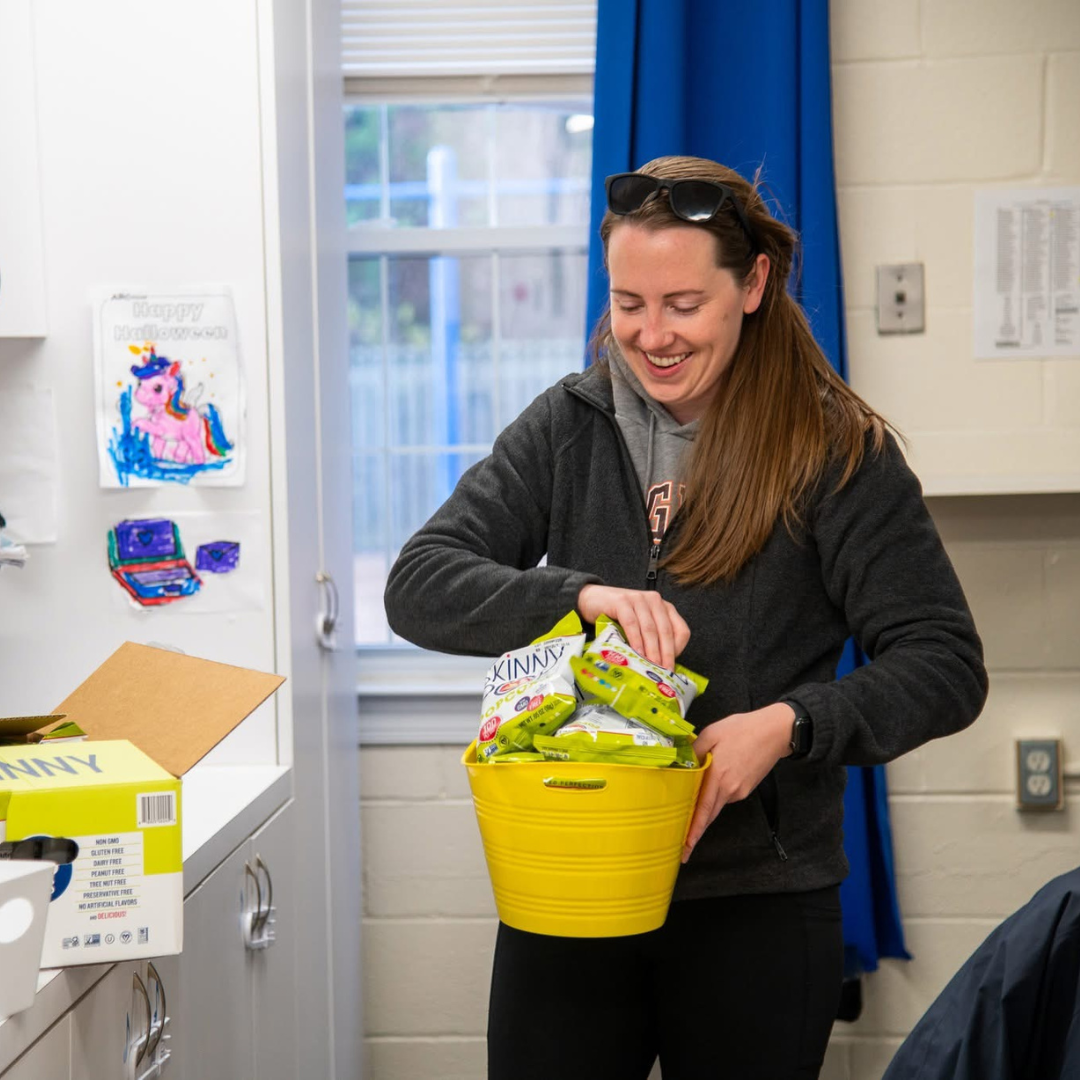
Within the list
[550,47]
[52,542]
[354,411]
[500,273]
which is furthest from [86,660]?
[550,47]

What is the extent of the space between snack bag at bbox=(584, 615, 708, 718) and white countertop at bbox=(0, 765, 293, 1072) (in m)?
0.53

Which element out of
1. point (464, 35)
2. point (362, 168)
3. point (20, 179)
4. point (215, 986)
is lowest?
point (215, 986)

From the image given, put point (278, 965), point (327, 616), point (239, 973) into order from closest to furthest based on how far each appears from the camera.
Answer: point (239, 973)
point (278, 965)
point (327, 616)

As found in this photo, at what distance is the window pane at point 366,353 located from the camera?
102 inches

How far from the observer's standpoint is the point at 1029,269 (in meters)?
2.37

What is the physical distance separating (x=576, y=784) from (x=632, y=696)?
0.35ft

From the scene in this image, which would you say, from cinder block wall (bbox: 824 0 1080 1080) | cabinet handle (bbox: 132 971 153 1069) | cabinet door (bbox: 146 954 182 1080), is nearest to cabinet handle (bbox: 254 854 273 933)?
cabinet door (bbox: 146 954 182 1080)

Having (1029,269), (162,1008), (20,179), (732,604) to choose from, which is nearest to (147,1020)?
(162,1008)

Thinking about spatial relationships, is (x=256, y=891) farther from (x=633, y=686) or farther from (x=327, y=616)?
(x=633, y=686)

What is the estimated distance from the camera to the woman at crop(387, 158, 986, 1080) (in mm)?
1332

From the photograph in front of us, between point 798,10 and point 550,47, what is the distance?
472mm

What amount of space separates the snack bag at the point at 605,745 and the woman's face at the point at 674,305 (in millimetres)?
434

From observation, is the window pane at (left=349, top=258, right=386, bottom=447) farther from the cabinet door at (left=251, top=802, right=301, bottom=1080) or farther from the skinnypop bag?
the skinnypop bag

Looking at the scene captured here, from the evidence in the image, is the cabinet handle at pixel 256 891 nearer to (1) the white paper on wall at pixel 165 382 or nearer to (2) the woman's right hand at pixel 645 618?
(1) the white paper on wall at pixel 165 382
